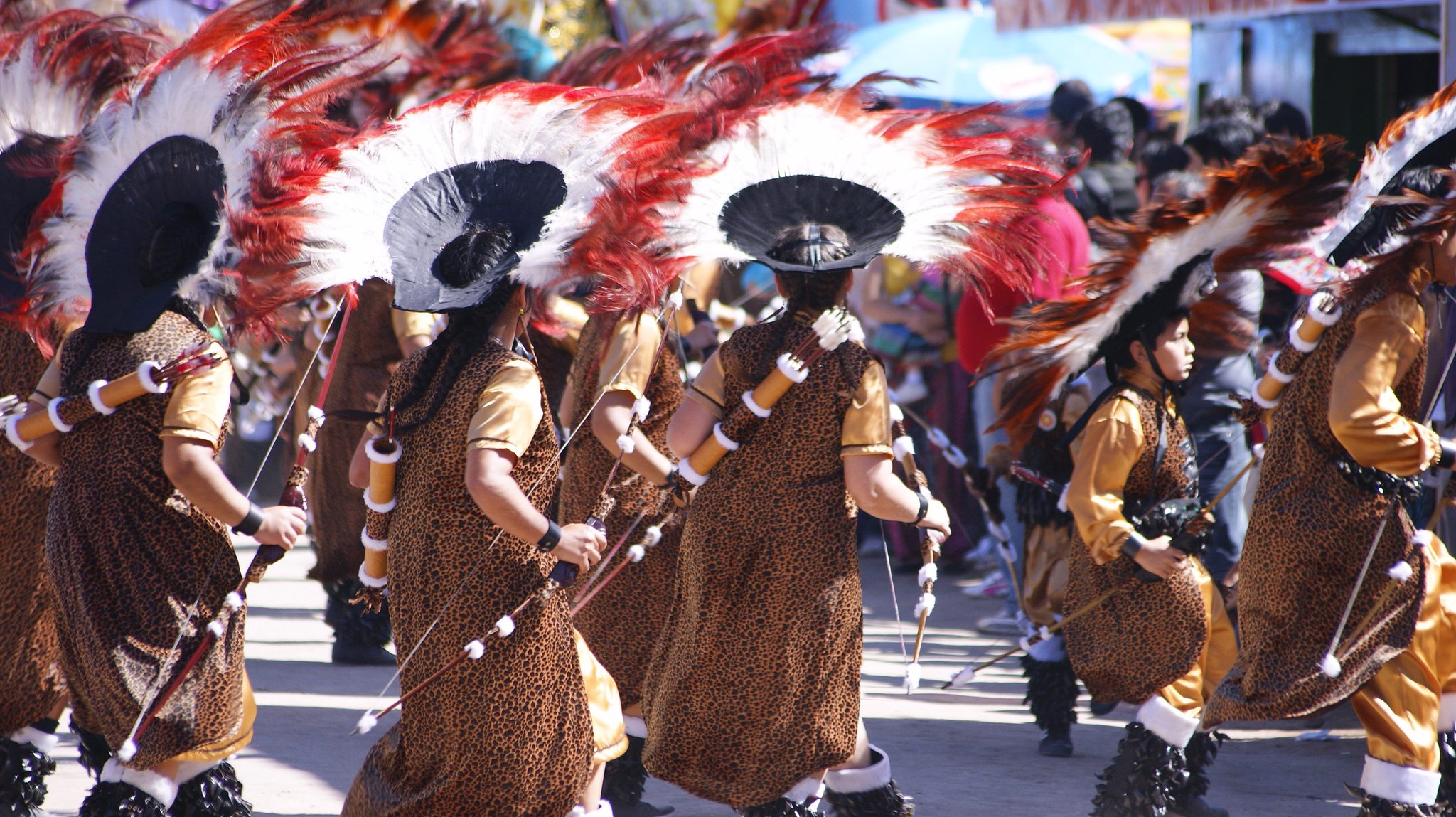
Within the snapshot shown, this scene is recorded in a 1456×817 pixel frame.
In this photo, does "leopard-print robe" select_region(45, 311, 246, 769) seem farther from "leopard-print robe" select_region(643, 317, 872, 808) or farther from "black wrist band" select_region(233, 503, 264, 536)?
"leopard-print robe" select_region(643, 317, 872, 808)

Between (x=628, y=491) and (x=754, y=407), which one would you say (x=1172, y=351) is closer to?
(x=754, y=407)

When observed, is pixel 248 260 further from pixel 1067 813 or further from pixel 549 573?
pixel 1067 813

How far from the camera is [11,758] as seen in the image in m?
4.42

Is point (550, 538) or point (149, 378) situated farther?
point (149, 378)

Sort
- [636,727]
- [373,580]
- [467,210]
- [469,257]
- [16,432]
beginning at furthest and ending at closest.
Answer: [636,727], [16,432], [373,580], [467,210], [469,257]

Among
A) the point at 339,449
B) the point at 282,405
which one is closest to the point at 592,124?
the point at 339,449

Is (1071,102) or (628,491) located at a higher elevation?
(1071,102)

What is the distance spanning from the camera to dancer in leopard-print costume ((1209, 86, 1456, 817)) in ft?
13.0

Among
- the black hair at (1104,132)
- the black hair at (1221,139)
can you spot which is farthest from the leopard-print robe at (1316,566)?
the black hair at (1104,132)

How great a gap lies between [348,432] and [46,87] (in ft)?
6.56

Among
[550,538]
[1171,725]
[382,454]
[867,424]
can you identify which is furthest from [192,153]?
[1171,725]

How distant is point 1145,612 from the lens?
4.45m

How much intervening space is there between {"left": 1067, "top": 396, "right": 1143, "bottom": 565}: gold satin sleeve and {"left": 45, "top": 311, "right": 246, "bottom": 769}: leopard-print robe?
231 centimetres

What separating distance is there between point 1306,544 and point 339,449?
12.6ft
